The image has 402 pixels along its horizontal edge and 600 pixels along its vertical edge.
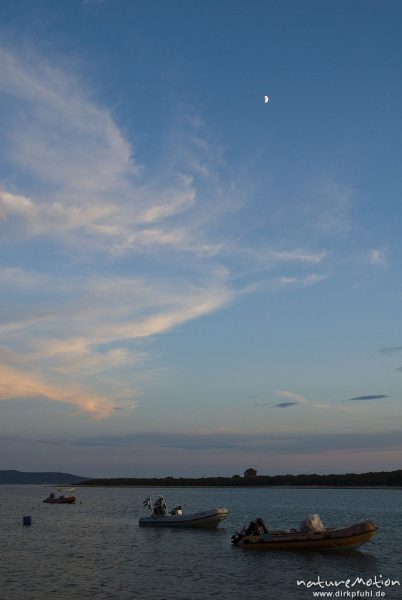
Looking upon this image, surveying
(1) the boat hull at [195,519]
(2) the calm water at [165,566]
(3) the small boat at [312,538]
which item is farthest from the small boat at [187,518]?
(3) the small boat at [312,538]

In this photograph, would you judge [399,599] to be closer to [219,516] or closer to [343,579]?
[343,579]

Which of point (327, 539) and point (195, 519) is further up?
point (195, 519)

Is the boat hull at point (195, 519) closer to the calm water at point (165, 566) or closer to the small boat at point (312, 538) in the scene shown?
the calm water at point (165, 566)

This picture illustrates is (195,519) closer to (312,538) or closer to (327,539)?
(312,538)

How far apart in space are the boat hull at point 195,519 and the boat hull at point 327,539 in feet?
51.3

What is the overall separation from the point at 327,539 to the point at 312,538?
37.9 inches

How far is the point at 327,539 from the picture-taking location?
3866 cm

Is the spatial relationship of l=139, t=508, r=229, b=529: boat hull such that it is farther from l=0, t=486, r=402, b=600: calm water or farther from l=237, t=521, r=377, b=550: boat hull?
l=237, t=521, r=377, b=550: boat hull

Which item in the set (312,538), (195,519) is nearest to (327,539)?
(312,538)

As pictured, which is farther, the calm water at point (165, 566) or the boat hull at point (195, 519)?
the boat hull at point (195, 519)

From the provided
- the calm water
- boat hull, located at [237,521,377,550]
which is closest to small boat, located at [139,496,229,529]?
the calm water

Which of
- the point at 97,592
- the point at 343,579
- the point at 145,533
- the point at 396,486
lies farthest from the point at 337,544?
the point at 396,486

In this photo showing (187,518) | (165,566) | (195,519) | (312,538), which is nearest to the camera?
(165,566)

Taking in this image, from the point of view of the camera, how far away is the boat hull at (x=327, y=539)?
38406 mm
